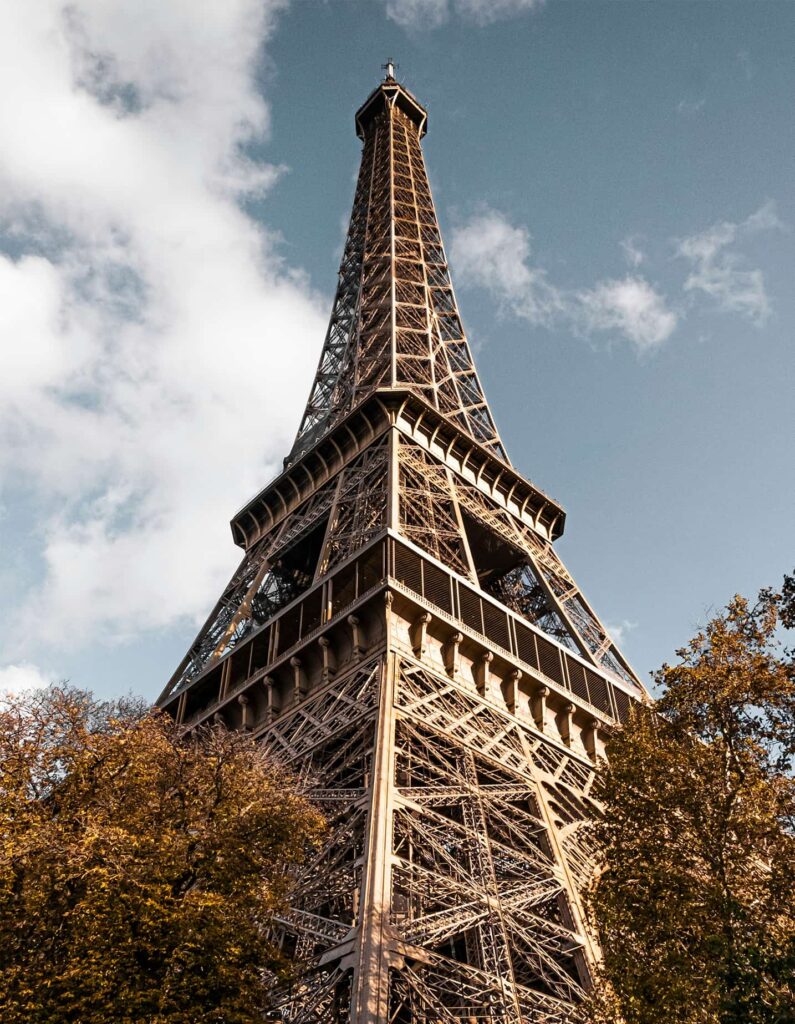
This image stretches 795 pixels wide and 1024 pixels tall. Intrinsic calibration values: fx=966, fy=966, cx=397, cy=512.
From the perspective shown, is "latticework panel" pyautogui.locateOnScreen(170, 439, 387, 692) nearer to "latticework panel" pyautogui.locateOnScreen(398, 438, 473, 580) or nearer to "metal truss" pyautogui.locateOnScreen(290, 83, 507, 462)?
"latticework panel" pyautogui.locateOnScreen(398, 438, 473, 580)

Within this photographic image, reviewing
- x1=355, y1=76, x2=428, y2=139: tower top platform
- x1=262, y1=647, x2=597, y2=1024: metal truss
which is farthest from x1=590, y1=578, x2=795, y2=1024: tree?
x1=355, y1=76, x2=428, y2=139: tower top platform

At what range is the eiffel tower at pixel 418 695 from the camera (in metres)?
15.4

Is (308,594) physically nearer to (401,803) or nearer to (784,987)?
(401,803)

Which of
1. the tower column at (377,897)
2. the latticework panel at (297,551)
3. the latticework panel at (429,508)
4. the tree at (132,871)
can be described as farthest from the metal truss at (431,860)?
the latticework panel at (297,551)

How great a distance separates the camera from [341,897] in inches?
668

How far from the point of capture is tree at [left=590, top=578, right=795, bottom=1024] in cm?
1234

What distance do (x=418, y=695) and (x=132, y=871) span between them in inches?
386

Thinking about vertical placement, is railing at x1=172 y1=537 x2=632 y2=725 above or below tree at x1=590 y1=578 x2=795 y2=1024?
above

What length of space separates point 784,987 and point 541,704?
1458 cm

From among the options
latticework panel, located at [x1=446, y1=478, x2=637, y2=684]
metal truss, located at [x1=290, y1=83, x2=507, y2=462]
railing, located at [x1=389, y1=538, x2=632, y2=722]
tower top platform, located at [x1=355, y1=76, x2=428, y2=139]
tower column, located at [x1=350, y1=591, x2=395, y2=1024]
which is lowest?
tower column, located at [x1=350, y1=591, x2=395, y2=1024]

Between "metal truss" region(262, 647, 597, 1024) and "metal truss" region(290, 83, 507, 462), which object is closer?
"metal truss" region(262, 647, 597, 1024)

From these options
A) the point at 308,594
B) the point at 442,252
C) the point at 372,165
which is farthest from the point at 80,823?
the point at 372,165

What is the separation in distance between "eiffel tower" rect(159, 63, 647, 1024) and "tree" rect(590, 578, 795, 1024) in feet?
7.77

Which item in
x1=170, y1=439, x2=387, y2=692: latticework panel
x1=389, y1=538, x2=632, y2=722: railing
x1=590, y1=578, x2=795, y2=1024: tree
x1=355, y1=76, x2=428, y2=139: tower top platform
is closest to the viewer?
x1=590, y1=578, x2=795, y2=1024: tree
